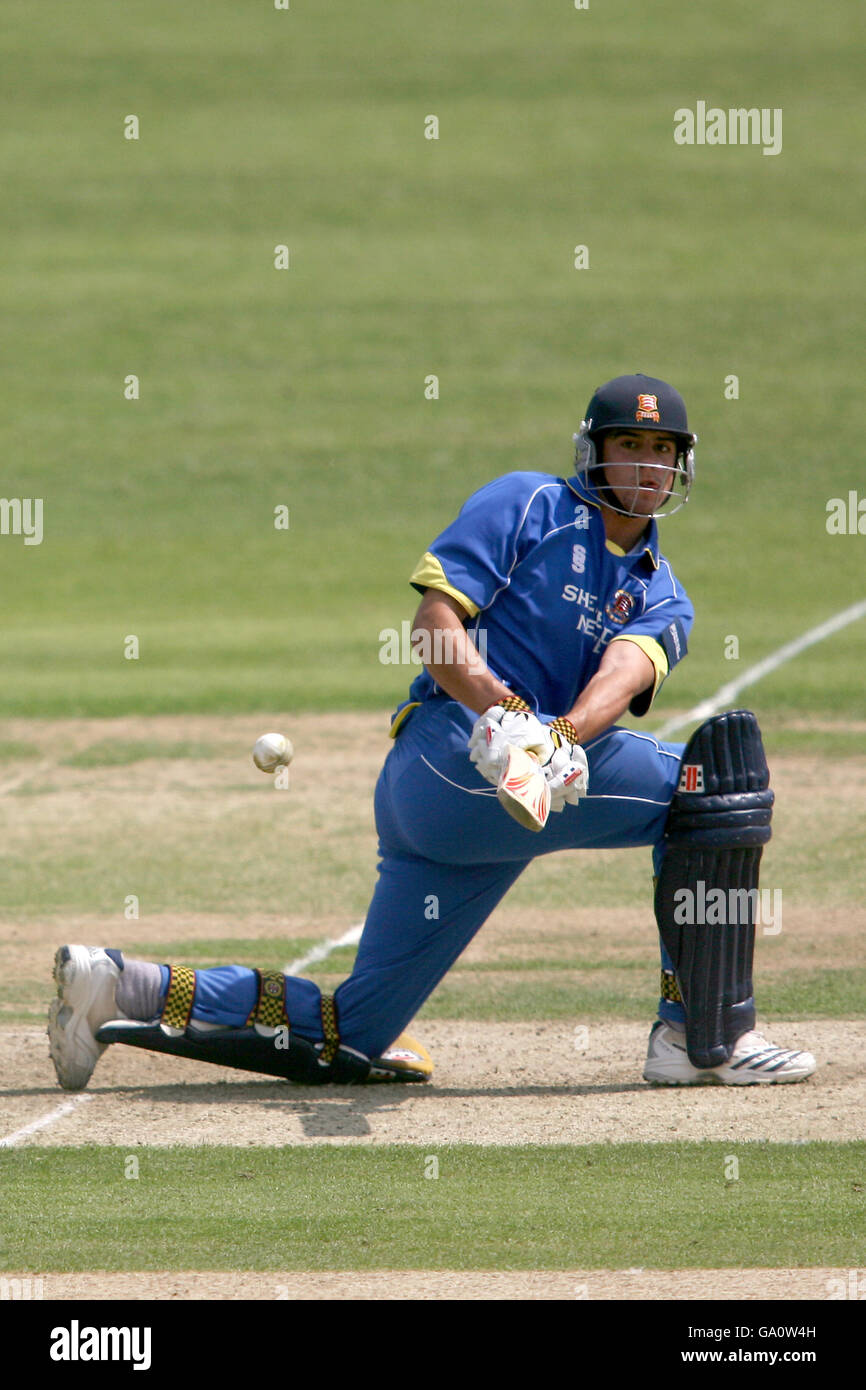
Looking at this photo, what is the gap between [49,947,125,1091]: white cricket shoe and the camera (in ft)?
18.9

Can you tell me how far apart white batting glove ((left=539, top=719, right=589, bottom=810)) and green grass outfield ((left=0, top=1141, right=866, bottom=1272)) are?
98 centimetres

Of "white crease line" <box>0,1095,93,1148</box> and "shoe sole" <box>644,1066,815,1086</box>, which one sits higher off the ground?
"shoe sole" <box>644,1066,815,1086</box>

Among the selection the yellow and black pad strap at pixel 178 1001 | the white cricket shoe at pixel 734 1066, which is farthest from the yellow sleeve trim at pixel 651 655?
the yellow and black pad strap at pixel 178 1001

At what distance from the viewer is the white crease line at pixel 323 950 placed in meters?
7.59

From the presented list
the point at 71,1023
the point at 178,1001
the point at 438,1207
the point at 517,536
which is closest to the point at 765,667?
the point at 517,536

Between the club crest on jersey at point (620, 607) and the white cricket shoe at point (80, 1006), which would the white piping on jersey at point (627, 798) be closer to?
the club crest on jersey at point (620, 607)

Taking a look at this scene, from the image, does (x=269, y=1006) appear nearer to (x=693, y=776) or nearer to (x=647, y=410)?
(x=693, y=776)

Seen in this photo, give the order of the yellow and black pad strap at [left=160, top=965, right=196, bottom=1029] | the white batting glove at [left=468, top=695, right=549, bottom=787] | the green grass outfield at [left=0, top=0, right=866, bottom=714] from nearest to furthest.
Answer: the white batting glove at [left=468, top=695, right=549, bottom=787]
the yellow and black pad strap at [left=160, top=965, right=196, bottom=1029]
the green grass outfield at [left=0, top=0, right=866, bottom=714]

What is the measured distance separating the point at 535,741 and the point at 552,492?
0.97 metres

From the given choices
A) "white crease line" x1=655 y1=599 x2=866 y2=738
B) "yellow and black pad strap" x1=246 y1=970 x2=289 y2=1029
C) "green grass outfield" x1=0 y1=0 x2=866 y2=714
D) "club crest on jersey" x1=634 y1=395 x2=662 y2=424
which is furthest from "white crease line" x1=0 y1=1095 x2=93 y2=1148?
"green grass outfield" x1=0 y1=0 x2=866 y2=714

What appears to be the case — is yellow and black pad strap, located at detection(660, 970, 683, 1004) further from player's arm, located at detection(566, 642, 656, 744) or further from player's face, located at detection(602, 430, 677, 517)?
player's face, located at detection(602, 430, 677, 517)

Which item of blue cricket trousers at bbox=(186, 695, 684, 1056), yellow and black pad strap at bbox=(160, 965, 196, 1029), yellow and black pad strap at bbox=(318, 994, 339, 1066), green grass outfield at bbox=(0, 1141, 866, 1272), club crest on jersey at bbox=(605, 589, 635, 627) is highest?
club crest on jersey at bbox=(605, 589, 635, 627)

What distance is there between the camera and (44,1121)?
18.5ft

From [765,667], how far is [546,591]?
9.35 metres
